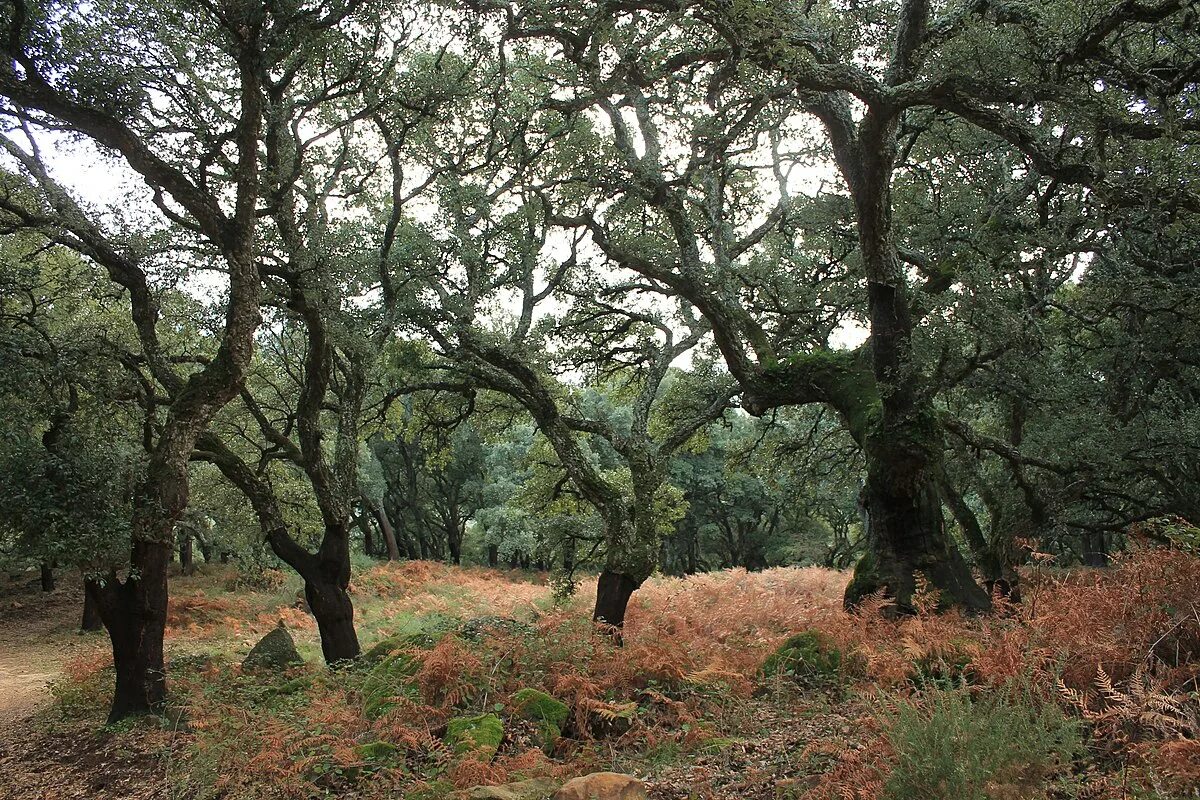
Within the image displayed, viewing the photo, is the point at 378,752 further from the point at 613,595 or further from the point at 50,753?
the point at 50,753

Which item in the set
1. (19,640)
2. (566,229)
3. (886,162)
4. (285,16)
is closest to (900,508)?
(886,162)

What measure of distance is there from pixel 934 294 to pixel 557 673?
735cm

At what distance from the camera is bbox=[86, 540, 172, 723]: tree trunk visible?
897 cm

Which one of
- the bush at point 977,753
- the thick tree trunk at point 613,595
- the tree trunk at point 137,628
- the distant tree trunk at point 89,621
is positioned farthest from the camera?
the distant tree trunk at point 89,621

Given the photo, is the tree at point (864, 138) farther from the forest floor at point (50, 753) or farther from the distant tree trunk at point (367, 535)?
the distant tree trunk at point (367, 535)

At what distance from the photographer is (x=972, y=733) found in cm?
341

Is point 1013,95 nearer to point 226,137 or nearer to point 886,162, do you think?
point 886,162

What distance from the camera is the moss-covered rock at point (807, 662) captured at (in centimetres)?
683

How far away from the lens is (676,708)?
6.52 m

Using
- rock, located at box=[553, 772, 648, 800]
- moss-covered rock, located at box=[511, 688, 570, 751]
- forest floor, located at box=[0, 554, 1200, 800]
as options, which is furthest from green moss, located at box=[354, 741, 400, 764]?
rock, located at box=[553, 772, 648, 800]

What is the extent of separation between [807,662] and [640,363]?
7.60 m

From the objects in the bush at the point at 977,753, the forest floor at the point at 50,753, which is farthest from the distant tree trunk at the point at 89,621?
the bush at the point at 977,753

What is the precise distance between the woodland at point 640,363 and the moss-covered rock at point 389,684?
0.06 m

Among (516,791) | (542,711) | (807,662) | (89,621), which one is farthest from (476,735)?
(89,621)
